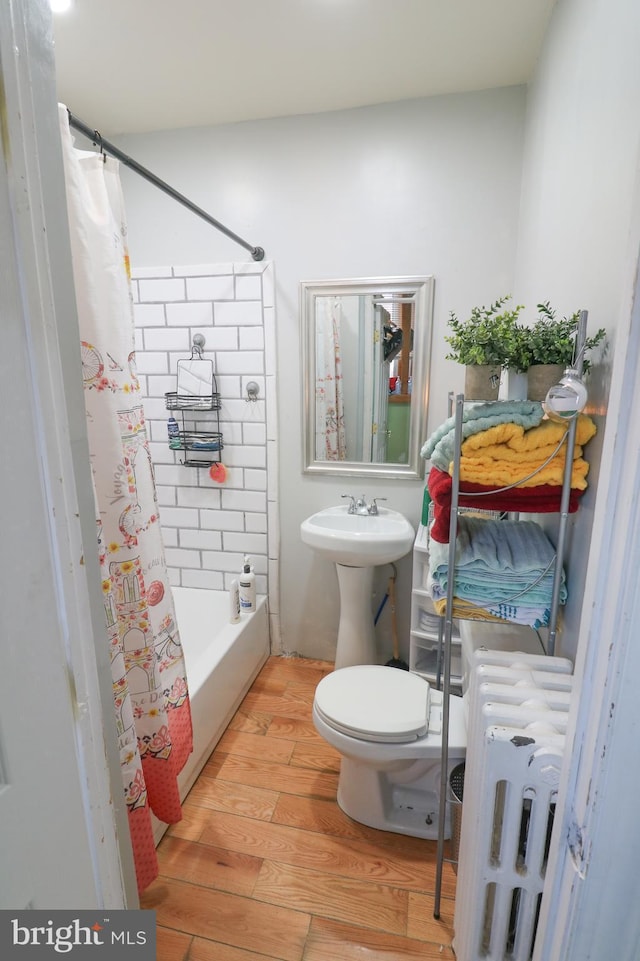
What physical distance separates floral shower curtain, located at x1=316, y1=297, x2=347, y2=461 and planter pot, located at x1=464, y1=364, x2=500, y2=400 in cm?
114

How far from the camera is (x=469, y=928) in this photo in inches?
38.0

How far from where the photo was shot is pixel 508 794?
862mm

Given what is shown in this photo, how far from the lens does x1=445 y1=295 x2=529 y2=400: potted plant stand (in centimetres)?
101

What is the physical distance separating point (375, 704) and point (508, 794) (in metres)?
0.65

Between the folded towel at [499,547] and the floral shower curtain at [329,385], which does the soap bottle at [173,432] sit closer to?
the floral shower curtain at [329,385]

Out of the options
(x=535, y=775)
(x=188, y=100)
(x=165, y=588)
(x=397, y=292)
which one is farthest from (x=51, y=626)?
(x=188, y=100)

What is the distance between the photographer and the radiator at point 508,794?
2.76ft

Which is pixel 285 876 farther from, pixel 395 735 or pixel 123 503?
pixel 123 503

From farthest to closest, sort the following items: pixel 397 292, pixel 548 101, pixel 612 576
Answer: pixel 397 292
pixel 548 101
pixel 612 576

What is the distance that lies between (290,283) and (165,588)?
1.52 meters

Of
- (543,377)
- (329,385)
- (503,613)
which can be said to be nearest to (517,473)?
(543,377)

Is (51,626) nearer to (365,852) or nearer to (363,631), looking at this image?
(365,852)

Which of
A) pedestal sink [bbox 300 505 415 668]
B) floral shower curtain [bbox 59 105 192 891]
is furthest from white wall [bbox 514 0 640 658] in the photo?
floral shower curtain [bbox 59 105 192 891]

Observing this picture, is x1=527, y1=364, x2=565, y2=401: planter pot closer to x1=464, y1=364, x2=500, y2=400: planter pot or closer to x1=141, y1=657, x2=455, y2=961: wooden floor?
x1=464, y1=364, x2=500, y2=400: planter pot
